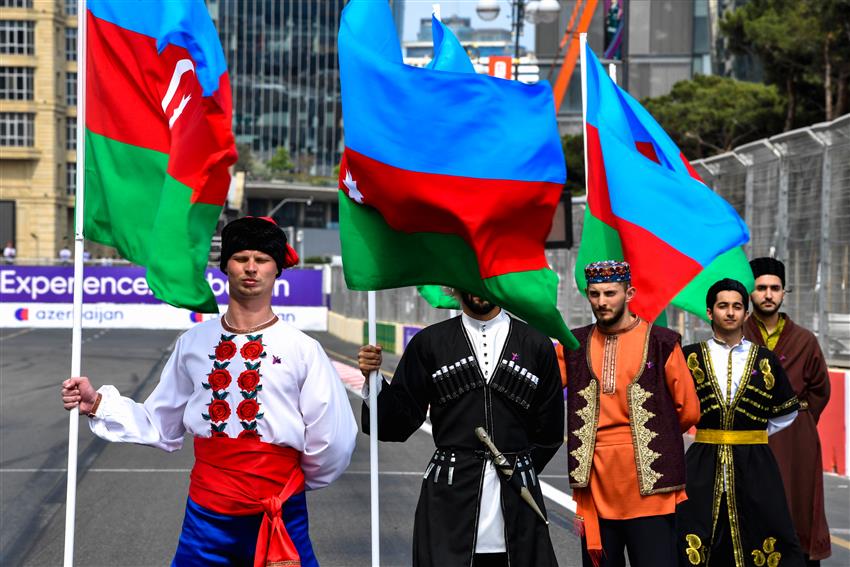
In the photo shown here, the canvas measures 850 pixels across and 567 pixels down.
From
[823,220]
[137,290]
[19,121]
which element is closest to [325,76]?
Answer: [19,121]

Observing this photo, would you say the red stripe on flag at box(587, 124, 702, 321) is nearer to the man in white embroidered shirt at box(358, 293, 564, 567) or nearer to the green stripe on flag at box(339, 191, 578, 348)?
the man in white embroidered shirt at box(358, 293, 564, 567)

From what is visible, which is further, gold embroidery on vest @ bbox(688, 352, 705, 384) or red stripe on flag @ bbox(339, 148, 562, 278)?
gold embroidery on vest @ bbox(688, 352, 705, 384)

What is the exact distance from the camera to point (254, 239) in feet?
18.0

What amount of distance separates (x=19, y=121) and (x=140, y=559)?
324ft

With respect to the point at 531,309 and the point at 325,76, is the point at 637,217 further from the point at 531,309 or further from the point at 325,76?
the point at 325,76

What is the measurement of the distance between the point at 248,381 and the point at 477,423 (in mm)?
1003

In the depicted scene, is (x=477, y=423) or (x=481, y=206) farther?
(x=477, y=423)

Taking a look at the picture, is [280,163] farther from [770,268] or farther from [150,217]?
[150,217]

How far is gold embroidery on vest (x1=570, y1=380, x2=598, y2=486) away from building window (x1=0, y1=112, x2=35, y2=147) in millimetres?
100870

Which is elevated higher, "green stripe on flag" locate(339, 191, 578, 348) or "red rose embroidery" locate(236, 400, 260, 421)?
"green stripe on flag" locate(339, 191, 578, 348)

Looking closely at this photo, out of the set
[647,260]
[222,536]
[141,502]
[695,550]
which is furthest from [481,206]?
[141,502]

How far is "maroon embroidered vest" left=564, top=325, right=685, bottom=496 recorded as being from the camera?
21.1 feet

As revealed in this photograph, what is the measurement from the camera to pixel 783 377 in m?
7.36

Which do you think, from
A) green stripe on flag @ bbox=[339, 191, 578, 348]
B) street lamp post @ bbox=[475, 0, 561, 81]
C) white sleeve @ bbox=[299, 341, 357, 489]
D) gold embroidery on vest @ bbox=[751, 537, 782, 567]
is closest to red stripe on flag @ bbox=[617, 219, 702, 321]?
gold embroidery on vest @ bbox=[751, 537, 782, 567]
